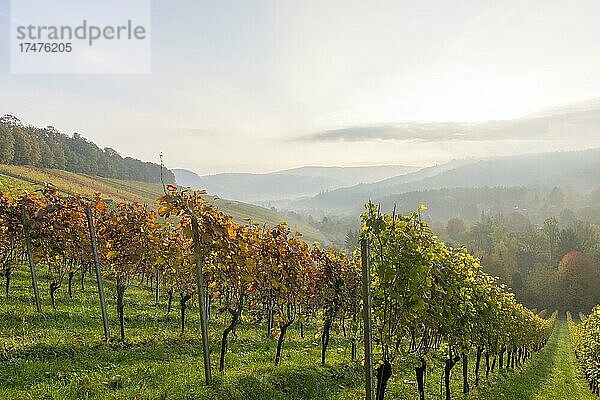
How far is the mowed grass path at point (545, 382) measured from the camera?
669 inches

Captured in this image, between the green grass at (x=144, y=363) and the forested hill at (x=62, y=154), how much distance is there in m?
72.4

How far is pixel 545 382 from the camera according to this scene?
21844 mm

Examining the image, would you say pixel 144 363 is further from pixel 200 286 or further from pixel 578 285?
pixel 578 285

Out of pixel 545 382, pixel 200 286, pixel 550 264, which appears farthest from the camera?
pixel 550 264

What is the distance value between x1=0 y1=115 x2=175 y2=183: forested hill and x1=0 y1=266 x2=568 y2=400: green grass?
72424 millimetres

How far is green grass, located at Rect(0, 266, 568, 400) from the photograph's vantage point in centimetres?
864

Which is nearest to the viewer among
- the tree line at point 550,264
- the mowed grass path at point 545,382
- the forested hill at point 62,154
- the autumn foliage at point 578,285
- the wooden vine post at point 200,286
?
the wooden vine post at point 200,286

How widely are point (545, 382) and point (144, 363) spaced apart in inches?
834

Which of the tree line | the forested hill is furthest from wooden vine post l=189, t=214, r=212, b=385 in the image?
the forested hill

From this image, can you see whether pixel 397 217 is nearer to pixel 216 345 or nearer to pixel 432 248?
pixel 432 248

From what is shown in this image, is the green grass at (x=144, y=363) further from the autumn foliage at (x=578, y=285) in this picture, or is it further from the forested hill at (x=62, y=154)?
the forested hill at (x=62, y=154)

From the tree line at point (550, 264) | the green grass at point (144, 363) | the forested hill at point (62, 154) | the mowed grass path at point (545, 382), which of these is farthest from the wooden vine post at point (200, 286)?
the forested hill at point (62, 154)

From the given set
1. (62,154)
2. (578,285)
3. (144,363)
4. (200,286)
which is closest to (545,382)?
(144,363)

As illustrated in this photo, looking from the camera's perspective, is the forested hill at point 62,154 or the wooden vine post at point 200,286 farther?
the forested hill at point 62,154
